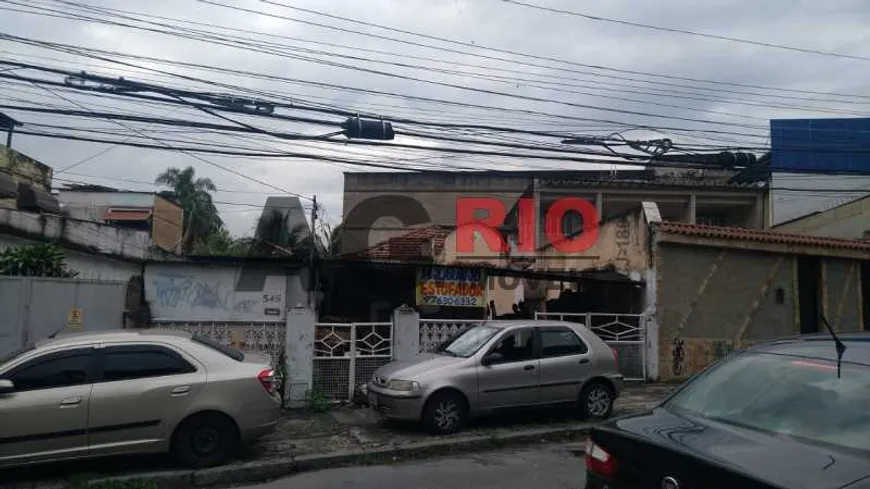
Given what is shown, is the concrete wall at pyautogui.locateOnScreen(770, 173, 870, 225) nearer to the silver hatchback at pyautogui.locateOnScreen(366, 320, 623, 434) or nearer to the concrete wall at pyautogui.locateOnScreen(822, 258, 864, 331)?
the concrete wall at pyautogui.locateOnScreen(822, 258, 864, 331)

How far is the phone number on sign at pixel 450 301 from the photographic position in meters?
14.0

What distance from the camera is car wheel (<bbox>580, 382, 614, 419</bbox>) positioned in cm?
967

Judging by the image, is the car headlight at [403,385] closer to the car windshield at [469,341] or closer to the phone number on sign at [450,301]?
the car windshield at [469,341]

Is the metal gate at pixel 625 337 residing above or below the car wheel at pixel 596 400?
above

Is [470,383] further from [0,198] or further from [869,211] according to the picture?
[869,211]

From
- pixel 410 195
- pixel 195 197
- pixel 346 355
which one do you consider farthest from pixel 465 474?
pixel 195 197

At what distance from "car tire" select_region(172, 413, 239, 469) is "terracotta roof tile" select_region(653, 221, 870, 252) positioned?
10.4 meters

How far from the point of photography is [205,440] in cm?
736

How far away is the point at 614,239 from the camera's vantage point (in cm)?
1667

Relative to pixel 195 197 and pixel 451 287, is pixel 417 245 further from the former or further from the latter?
pixel 195 197

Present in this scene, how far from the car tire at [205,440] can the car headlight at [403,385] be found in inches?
85.0

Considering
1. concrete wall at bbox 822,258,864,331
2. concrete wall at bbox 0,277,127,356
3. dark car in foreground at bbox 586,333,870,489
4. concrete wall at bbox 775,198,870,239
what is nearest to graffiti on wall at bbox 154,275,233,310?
concrete wall at bbox 0,277,127,356

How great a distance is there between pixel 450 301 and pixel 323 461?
669cm

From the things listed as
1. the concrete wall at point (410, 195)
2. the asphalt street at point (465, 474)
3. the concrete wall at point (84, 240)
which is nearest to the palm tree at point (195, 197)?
the concrete wall at point (410, 195)
